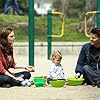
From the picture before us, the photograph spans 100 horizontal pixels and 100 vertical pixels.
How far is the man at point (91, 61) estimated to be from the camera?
754 centimetres

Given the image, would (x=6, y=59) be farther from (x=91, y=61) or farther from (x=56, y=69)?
(x=91, y=61)

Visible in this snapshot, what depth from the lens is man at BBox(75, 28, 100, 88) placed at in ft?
24.7

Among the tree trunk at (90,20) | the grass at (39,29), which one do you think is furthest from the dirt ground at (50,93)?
the tree trunk at (90,20)

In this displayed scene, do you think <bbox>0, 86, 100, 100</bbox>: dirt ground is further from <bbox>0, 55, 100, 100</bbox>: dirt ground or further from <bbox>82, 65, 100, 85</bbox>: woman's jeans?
<bbox>82, 65, 100, 85</bbox>: woman's jeans

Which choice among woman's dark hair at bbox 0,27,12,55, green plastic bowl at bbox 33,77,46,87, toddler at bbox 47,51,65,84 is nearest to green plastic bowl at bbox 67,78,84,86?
toddler at bbox 47,51,65,84

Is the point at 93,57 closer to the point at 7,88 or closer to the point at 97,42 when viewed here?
the point at 97,42

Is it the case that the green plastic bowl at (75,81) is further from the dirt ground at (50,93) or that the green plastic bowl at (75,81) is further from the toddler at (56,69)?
the toddler at (56,69)

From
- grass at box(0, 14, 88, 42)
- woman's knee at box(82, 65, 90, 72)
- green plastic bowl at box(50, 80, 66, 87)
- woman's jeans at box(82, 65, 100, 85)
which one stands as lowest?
grass at box(0, 14, 88, 42)

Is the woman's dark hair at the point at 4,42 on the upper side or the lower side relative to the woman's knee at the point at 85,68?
upper

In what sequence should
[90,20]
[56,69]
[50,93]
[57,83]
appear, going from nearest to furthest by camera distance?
[50,93]
[57,83]
[56,69]
[90,20]

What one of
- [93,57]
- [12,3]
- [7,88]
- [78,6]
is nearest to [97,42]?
[93,57]

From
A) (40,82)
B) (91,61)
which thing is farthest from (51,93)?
(91,61)

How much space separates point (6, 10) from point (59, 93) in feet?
51.0

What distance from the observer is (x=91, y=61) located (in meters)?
7.74
